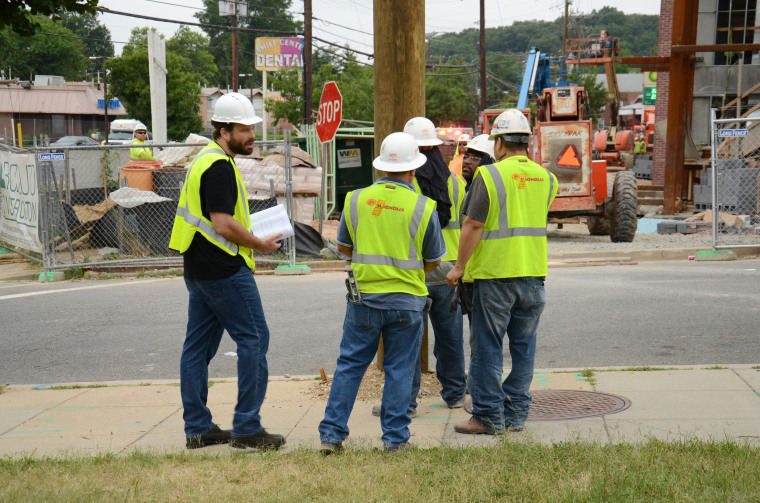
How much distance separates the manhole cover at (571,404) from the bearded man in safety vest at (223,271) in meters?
1.61

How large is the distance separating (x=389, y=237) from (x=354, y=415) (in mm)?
1620

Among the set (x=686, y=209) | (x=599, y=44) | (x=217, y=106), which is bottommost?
(x=686, y=209)

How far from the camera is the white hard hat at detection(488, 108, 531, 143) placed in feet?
18.1

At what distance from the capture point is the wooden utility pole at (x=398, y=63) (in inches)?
255

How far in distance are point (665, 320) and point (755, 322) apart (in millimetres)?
852

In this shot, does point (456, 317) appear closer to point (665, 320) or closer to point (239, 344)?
point (239, 344)

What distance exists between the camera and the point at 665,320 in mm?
9094

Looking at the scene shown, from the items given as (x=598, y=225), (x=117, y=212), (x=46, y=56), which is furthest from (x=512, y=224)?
(x=46, y=56)

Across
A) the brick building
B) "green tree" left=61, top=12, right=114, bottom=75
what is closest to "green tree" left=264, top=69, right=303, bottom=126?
the brick building

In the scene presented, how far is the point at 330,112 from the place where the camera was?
1520 cm

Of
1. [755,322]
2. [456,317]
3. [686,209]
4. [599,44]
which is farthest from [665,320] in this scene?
[599,44]

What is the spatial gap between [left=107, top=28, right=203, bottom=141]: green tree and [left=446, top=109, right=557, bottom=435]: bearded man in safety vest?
186ft

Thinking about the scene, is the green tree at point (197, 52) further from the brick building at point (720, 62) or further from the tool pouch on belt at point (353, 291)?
the tool pouch on belt at point (353, 291)

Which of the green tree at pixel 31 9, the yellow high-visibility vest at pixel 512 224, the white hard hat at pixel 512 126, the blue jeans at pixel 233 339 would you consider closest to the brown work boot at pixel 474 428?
the yellow high-visibility vest at pixel 512 224
